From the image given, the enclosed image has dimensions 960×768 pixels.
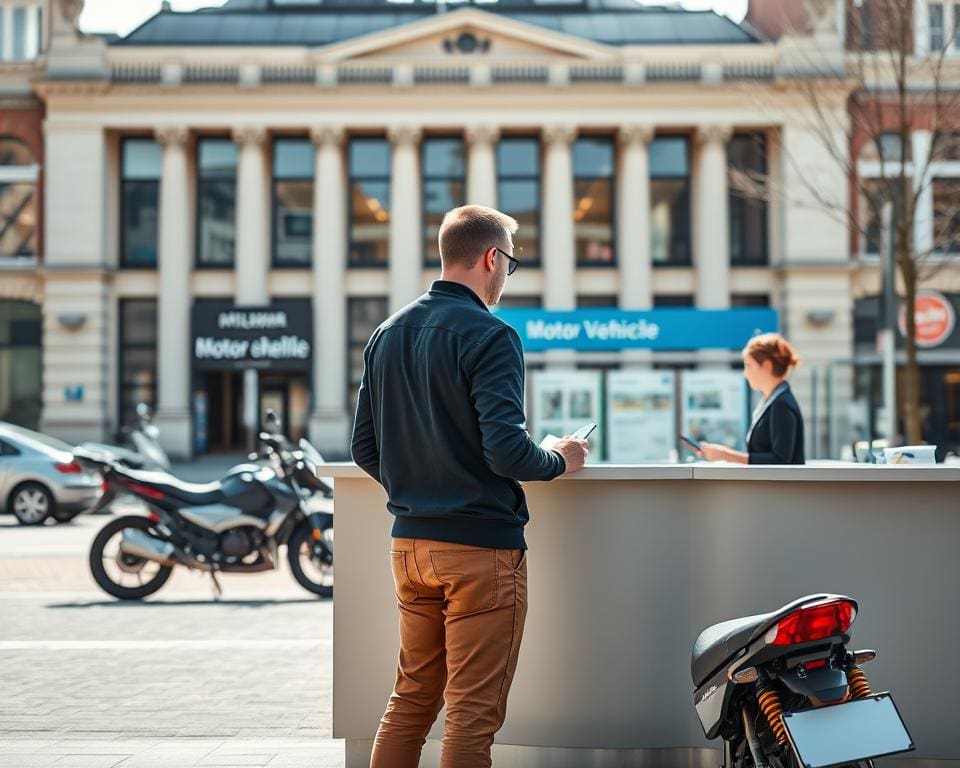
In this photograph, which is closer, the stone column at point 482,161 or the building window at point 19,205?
the stone column at point 482,161

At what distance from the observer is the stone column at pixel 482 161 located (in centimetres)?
3397

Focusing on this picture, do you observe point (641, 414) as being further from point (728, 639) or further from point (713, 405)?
point (728, 639)

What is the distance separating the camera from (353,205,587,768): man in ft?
10.6

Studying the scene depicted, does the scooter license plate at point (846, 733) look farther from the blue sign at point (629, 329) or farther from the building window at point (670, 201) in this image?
the building window at point (670, 201)

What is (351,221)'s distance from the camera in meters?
34.7

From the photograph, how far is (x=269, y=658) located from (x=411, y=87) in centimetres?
2863

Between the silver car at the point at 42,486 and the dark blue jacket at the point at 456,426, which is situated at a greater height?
the dark blue jacket at the point at 456,426

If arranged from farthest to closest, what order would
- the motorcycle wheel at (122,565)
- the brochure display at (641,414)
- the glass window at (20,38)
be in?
the glass window at (20,38) < the brochure display at (641,414) < the motorcycle wheel at (122,565)

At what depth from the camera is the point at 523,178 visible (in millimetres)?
34844

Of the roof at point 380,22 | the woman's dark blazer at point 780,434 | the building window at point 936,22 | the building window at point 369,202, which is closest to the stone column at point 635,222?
the roof at point 380,22

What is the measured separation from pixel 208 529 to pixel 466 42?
2754 cm

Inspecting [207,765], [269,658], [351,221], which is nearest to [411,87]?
[351,221]

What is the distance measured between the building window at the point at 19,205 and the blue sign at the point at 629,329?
22440mm

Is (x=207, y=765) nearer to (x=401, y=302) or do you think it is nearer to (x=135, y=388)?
(x=401, y=302)
